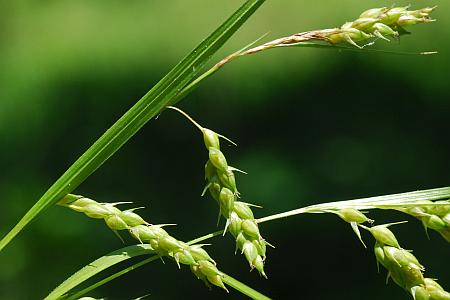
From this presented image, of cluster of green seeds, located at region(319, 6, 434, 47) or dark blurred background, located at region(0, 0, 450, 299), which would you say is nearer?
cluster of green seeds, located at region(319, 6, 434, 47)

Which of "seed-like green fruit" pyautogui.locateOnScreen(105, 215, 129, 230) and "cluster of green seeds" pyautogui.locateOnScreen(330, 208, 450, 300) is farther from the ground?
"seed-like green fruit" pyautogui.locateOnScreen(105, 215, 129, 230)

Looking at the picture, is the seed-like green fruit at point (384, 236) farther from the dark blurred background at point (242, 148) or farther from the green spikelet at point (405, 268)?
the dark blurred background at point (242, 148)

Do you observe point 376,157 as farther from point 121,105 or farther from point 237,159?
point 121,105

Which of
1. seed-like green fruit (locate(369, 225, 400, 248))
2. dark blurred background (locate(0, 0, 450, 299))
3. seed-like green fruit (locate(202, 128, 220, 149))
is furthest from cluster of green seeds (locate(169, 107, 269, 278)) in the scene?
dark blurred background (locate(0, 0, 450, 299))

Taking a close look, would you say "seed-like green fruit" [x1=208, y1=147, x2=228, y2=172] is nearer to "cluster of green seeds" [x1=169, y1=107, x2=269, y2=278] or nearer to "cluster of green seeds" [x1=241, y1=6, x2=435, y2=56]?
"cluster of green seeds" [x1=169, y1=107, x2=269, y2=278]

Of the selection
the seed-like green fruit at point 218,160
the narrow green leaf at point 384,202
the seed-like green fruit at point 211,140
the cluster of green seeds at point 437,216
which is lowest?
the cluster of green seeds at point 437,216

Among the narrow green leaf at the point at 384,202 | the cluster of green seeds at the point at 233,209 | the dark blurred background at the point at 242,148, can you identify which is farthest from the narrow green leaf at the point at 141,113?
the dark blurred background at the point at 242,148
